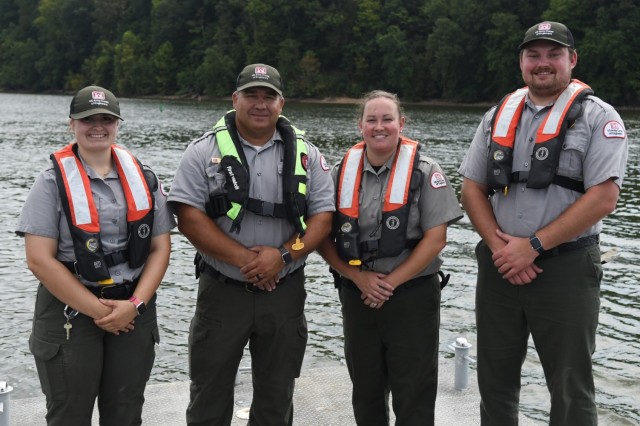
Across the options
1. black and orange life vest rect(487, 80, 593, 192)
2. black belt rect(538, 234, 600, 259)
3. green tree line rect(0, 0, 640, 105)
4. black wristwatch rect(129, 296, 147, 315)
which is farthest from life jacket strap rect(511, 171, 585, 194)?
green tree line rect(0, 0, 640, 105)

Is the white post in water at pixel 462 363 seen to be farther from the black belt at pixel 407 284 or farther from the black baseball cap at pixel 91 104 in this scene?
the black baseball cap at pixel 91 104

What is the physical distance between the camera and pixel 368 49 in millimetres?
88750

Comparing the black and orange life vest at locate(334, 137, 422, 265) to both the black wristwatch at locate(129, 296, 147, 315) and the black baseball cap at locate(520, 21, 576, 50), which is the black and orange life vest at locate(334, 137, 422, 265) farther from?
the black wristwatch at locate(129, 296, 147, 315)

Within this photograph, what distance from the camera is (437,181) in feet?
14.9

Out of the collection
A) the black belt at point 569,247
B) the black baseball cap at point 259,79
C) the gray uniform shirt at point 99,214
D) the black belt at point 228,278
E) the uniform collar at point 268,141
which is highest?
the black baseball cap at point 259,79

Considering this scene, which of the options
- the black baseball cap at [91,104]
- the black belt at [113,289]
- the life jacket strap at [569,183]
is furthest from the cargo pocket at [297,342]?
the life jacket strap at [569,183]

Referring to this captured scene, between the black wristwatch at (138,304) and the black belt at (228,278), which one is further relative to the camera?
the black belt at (228,278)

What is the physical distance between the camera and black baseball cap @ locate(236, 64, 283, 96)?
4.27 metres

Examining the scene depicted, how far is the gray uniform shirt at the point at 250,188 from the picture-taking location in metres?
4.29

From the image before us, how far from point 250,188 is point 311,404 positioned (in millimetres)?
1968

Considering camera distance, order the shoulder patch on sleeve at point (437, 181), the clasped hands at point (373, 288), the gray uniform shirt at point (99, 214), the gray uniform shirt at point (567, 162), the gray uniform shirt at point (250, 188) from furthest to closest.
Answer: the shoulder patch on sleeve at point (437, 181) → the clasped hands at point (373, 288) → the gray uniform shirt at point (250, 188) → the gray uniform shirt at point (567, 162) → the gray uniform shirt at point (99, 214)

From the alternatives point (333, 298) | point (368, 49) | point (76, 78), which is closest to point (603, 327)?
point (333, 298)

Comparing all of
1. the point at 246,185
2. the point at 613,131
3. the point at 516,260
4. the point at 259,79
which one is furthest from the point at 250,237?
the point at 613,131

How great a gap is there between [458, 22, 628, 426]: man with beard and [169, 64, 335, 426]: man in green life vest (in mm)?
1111
